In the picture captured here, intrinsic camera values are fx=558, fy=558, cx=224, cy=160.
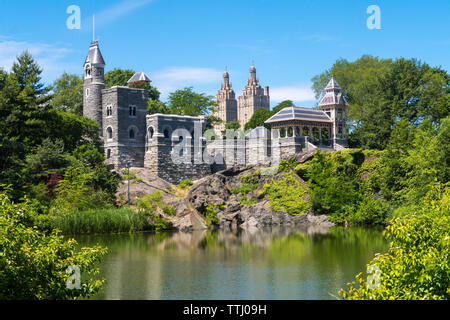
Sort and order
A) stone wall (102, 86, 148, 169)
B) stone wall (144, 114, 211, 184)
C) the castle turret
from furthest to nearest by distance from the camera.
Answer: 1. the castle turret
2. stone wall (144, 114, 211, 184)
3. stone wall (102, 86, 148, 169)

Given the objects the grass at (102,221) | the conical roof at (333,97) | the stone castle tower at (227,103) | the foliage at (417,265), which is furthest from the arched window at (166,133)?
the stone castle tower at (227,103)

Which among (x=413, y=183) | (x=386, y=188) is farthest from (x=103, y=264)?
(x=386, y=188)

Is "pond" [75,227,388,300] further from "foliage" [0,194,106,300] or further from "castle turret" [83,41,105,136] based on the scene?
"castle turret" [83,41,105,136]

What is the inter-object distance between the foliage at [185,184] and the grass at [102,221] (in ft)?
25.3

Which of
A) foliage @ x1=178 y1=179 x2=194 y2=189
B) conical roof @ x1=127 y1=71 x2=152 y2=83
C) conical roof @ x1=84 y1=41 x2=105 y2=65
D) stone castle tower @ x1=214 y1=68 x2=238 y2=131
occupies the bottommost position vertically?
foliage @ x1=178 y1=179 x2=194 y2=189

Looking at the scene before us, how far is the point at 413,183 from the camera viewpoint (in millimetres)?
36438

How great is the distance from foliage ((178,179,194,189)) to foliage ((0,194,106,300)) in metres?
32.9

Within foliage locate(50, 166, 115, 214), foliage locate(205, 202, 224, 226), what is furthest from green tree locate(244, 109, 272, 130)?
foliage locate(50, 166, 115, 214)

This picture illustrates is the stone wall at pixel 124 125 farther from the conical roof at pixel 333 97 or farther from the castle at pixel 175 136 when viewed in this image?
the conical roof at pixel 333 97

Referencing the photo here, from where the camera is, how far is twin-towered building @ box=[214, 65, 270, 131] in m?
122

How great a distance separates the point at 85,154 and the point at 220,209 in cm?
1125

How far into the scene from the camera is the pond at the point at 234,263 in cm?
1919

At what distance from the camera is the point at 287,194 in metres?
45.5
